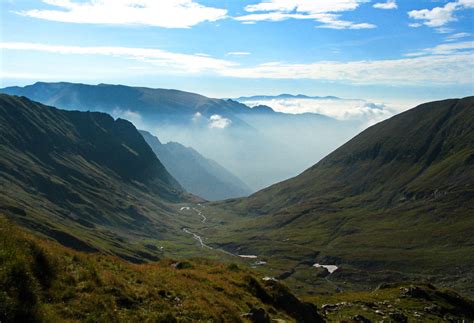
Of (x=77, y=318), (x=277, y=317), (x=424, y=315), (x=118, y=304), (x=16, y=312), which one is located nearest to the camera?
(x=16, y=312)

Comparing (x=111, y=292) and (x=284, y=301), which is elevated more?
(x=111, y=292)

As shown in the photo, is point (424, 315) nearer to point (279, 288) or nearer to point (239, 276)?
point (279, 288)

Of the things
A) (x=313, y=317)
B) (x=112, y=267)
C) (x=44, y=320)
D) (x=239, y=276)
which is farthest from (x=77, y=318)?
(x=313, y=317)

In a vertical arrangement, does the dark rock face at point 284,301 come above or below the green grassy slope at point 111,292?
below

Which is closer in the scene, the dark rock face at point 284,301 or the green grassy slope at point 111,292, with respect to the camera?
the green grassy slope at point 111,292

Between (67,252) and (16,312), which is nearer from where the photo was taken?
(16,312)

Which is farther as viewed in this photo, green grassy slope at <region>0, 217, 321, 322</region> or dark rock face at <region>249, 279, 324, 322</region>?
dark rock face at <region>249, 279, 324, 322</region>

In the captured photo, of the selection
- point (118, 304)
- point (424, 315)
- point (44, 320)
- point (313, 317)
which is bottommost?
point (424, 315)

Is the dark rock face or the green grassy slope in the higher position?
the green grassy slope

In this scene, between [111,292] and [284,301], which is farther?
[284,301]

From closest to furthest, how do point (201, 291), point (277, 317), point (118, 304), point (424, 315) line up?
point (118, 304) → point (201, 291) → point (277, 317) → point (424, 315)

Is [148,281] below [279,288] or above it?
above
